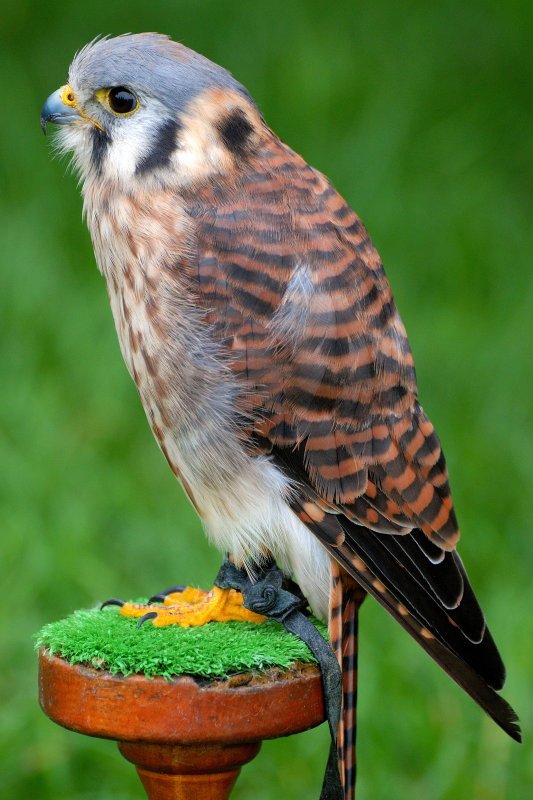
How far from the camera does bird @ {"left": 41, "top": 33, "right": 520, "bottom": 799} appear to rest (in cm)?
234

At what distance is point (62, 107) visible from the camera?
2.52m

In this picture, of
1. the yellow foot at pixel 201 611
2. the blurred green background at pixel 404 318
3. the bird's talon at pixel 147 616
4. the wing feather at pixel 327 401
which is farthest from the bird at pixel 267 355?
the blurred green background at pixel 404 318

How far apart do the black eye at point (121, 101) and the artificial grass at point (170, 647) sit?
1.11 m

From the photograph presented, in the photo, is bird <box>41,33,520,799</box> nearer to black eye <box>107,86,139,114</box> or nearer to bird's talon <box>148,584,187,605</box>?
black eye <box>107,86,139,114</box>

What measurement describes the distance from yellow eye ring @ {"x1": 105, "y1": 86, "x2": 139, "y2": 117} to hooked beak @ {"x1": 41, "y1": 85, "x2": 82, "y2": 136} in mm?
107

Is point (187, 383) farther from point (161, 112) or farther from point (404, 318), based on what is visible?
point (404, 318)

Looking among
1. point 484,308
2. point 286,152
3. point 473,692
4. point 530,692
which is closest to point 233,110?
point 286,152

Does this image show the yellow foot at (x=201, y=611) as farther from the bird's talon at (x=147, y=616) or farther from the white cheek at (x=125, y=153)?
the white cheek at (x=125, y=153)

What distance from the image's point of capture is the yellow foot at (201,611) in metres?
2.47

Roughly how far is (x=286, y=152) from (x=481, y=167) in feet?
12.6

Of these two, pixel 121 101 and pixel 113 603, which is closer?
pixel 121 101

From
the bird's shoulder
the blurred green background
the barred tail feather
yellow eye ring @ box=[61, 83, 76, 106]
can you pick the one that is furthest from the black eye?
the blurred green background

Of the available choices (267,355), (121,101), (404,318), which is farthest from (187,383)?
(404,318)

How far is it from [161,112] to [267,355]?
572mm
